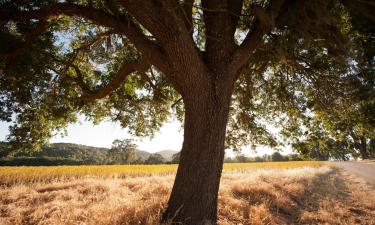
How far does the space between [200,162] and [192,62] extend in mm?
1680

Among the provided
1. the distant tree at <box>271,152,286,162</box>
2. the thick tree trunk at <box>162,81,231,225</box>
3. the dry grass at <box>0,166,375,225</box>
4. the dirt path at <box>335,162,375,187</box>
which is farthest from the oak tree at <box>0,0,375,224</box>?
the distant tree at <box>271,152,286,162</box>

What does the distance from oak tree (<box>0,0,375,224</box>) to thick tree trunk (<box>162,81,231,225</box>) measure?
0.06 ft

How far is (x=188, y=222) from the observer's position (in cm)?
423

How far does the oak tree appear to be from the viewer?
13.9 feet

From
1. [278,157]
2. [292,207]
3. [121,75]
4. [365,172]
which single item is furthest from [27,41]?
[278,157]

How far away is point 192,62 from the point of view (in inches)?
173

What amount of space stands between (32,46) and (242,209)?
20.9 feet

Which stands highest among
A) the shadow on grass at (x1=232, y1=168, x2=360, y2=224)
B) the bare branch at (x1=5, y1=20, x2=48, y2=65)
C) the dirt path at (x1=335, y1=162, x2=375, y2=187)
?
the bare branch at (x1=5, y1=20, x2=48, y2=65)

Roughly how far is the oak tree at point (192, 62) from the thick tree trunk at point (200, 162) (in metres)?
0.02

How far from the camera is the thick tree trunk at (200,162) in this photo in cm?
433

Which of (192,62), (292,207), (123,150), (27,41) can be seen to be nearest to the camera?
(192,62)

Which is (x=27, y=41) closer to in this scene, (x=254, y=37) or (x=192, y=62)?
(x=192, y=62)

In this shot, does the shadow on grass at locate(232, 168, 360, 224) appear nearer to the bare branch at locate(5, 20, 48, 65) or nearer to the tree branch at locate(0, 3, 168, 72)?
the tree branch at locate(0, 3, 168, 72)

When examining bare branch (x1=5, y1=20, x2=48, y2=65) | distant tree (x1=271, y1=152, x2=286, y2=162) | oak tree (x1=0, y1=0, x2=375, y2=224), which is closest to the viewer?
oak tree (x1=0, y1=0, x2=375, y2=224)
